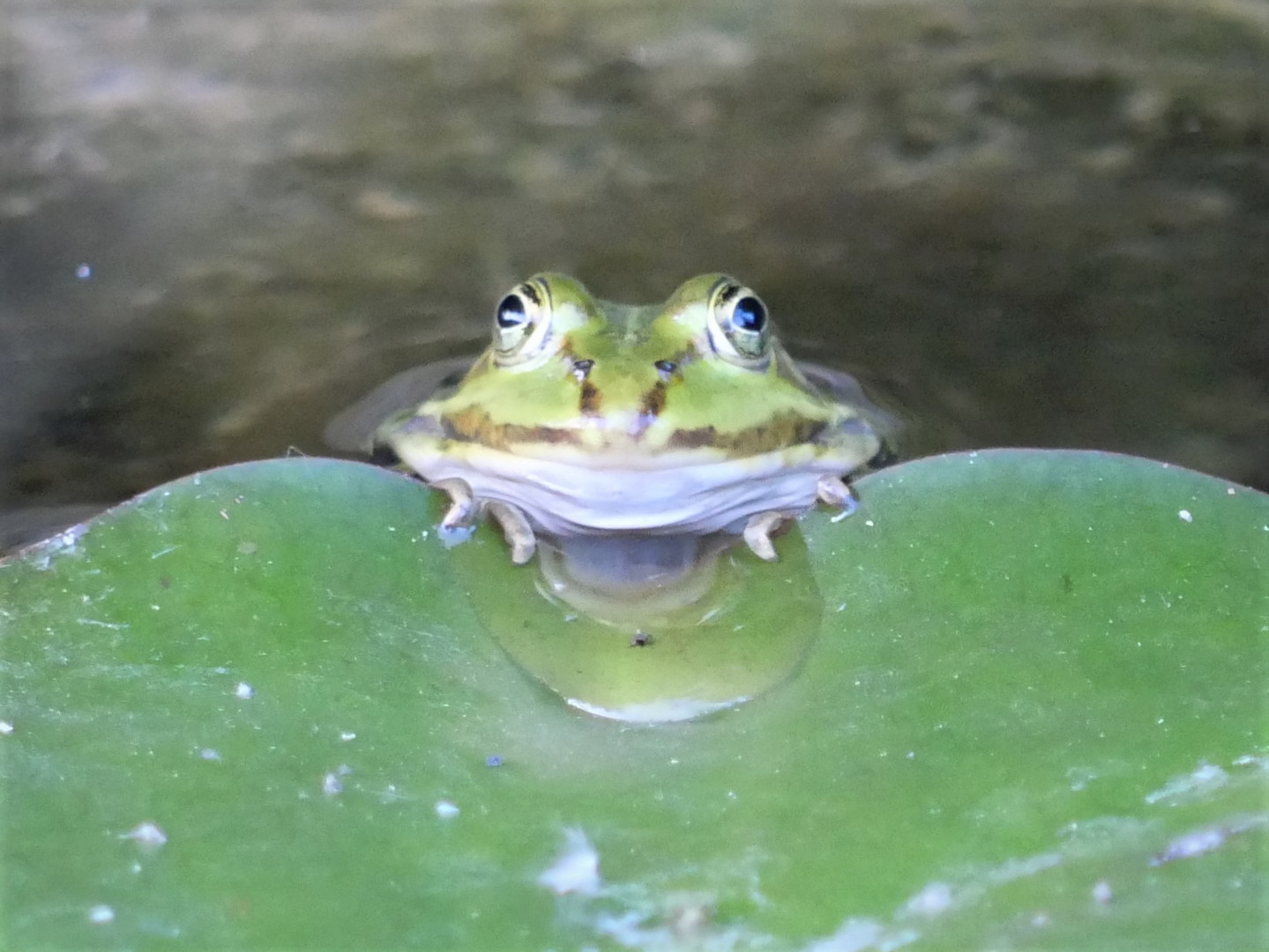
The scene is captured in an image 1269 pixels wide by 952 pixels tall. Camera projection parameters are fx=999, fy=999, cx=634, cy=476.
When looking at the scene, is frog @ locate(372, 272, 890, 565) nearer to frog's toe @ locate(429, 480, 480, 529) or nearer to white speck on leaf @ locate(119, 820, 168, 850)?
frog's toe @ locate(429, 480, 480, 529)

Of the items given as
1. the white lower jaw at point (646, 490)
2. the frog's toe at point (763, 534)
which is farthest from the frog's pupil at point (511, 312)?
the frog's toe at point (763, 534)

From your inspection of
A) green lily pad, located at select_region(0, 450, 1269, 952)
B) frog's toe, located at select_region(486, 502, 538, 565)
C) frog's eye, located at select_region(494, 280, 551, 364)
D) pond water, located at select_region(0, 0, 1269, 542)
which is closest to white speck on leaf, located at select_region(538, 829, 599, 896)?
green lily pad, located at select_region(0, 450, 1269, 952)

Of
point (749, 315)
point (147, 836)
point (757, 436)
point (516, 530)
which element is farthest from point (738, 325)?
point (147, 836)

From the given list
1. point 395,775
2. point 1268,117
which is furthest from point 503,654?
point 1268,117

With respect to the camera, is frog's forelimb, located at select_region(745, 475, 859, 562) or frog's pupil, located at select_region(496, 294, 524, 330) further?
frog's pupil, located at select_region(496, 294, 524, 330)

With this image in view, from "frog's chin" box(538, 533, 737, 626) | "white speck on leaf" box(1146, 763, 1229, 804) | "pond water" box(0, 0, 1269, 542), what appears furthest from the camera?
"pond water" box(0, 0, 1269, 542)

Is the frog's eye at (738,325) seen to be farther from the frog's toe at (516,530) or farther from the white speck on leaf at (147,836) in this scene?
the white speck on leaf at (147,836)
